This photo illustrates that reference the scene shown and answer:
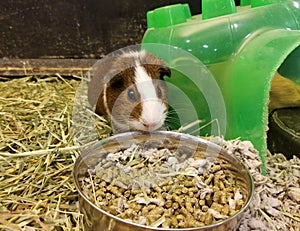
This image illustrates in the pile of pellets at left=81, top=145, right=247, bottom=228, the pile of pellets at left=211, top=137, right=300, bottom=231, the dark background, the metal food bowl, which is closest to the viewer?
the metal food bowl

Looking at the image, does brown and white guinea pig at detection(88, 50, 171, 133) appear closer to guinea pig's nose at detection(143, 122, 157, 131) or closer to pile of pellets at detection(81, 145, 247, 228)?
guinea pig's nose at detection(143, 122, 157, 131)

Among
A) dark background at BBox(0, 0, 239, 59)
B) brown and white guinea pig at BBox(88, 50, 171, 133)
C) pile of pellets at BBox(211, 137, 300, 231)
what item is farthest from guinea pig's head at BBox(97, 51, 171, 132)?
dark background at BBox(0, 0, 239, 59)

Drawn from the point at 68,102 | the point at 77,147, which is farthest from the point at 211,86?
the point at 68,102

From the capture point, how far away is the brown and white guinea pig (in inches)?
74.0

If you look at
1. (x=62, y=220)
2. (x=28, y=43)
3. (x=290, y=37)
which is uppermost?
(x=290, y=37)

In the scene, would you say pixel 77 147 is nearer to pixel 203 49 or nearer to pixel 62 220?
pixel 62 220

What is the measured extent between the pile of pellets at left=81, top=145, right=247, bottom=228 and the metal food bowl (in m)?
0.03

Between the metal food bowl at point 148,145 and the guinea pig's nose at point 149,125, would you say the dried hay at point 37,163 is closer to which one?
the metal food bowl at point 148,145

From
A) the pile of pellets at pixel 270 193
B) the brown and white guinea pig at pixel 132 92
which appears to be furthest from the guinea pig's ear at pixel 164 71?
the pile of pellets at pixel 270 193

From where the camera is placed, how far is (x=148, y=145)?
70.3 inches

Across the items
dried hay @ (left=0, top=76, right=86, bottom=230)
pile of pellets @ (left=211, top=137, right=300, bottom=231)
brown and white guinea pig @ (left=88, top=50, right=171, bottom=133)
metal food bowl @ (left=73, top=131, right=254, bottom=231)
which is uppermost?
brown and white guinea pig @ (left=88, top=50, right=171, bottom=133)

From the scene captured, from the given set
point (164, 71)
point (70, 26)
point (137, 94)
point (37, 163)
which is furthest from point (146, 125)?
point (70, 26)

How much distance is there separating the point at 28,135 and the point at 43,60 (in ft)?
3.78

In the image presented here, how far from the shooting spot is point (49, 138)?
1918 millimetres
